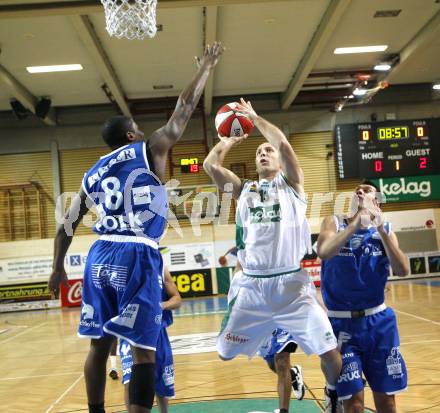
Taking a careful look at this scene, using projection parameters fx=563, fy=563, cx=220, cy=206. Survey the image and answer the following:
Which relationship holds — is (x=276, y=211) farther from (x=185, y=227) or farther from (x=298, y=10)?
(x=185, y=227)

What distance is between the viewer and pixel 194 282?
57.5ft

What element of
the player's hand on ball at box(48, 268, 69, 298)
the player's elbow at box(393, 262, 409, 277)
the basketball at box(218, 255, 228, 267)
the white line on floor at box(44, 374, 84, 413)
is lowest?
the white line on floor at box(44, 374, 84, 413)

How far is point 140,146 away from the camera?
3.45 metres

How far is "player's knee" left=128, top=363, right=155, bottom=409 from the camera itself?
3.05 meters

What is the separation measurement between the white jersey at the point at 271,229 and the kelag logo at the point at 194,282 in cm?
1327

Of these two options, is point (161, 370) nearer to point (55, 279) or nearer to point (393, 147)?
point (55, 279)

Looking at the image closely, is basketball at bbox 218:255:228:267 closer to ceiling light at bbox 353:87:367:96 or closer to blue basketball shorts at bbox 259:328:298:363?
ceiling light at bbox 353:87:367:96

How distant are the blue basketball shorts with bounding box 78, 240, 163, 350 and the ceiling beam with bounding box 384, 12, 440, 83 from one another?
12.0 m

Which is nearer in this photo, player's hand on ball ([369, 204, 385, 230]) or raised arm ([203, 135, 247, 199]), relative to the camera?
player's hand on ball ([369, 204, 385, 230])

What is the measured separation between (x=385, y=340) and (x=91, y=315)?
6.06 feet

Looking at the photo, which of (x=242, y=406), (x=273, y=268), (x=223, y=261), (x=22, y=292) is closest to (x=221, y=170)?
(x=273, y=268)

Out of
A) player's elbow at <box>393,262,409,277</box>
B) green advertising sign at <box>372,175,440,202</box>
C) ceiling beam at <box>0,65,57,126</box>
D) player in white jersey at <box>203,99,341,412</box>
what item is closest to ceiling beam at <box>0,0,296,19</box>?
ceiling beam at <box>0,65,57,126</box>

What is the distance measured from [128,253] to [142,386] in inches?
29.8

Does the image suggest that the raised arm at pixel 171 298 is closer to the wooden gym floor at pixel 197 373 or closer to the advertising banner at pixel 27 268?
the wooden gym floor at pixel 197 373
